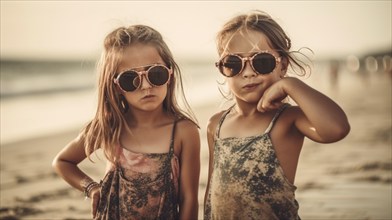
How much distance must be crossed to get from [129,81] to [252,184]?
3.54 feet

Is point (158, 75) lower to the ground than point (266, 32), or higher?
lower

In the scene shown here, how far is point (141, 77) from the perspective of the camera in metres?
3.24

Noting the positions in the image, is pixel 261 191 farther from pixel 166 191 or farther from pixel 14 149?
pixel 14 149

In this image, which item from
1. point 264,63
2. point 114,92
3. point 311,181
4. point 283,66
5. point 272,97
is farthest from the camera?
point 311,181

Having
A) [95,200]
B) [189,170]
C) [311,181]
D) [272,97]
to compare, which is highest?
[272,97]

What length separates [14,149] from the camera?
8.37 m

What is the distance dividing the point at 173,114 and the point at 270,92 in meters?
0.88

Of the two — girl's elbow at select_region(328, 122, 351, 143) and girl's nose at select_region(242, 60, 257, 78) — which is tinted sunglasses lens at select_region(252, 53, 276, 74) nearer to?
girl's nose at select_region(242, 60, 257, 78)

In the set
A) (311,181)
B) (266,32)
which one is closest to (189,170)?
(266,32)

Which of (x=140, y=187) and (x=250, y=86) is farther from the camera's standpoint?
(x=140, y=187)

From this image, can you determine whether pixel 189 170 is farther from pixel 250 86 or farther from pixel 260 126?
pixel 250 86

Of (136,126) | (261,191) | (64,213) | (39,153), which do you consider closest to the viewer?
(261,191)

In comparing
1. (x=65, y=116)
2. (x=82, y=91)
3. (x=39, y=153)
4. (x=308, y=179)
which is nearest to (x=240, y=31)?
(x=308, y=179)

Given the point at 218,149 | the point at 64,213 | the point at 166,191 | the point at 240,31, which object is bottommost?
the point at 64,213
